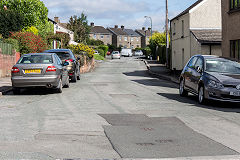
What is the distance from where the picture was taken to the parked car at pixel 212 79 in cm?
1116

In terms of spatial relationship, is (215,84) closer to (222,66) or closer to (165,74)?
(222,66)

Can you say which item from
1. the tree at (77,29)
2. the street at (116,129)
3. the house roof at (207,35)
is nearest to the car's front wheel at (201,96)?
the street at (116,129)

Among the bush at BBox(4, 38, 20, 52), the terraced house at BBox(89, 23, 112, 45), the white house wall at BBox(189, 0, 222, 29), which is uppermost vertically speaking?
the terraced house at BBox(89, 23, 112, 45)

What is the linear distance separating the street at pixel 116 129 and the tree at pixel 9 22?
95.2 feet

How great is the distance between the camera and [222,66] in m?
12.7

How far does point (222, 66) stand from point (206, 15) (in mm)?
20616

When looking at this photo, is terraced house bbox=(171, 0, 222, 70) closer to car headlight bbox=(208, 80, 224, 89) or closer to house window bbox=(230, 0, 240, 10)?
house window bbox=(230, 0, 240, 10)

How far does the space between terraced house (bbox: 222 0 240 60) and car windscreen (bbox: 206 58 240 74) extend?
7.22 meters

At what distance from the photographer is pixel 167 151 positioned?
5.86 meters

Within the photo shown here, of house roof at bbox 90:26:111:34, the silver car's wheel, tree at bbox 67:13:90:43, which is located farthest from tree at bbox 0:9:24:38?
house roof at bbox 90:26:111:34

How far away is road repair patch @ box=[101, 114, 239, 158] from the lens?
5.75 meters

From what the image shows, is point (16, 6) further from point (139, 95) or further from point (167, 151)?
point (167, 151)

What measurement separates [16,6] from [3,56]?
980 inches

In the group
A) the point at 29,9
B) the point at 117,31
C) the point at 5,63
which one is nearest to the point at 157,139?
the point at 5,63
